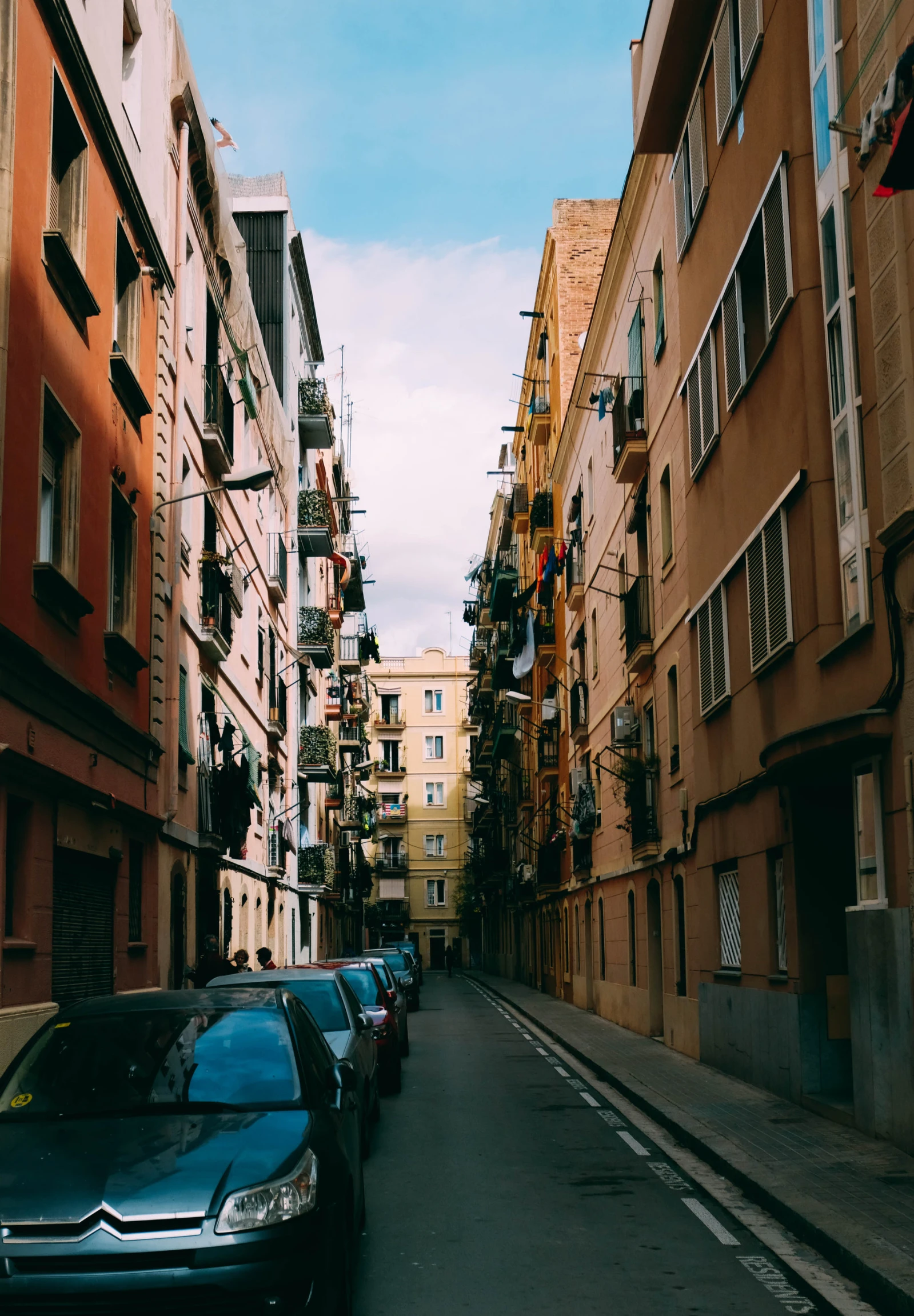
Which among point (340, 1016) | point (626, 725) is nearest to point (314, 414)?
point (626, 725)

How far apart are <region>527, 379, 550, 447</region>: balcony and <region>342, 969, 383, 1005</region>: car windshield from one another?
2687 centimetres

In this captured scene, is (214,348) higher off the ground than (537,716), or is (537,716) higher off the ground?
(214,348)

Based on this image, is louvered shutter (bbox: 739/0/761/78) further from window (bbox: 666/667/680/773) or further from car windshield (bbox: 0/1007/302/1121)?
car windshield (bbox: 0/1007/302/1121)

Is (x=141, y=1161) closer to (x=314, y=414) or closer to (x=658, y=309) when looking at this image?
(x=658, y=309)

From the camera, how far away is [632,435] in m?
24.2

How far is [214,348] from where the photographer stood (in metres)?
25.2

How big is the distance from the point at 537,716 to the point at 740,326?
103 ft

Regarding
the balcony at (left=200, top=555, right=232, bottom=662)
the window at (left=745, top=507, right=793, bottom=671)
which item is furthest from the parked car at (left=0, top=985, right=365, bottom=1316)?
the balcony at (left=200, top=555, right=232, bottom=662)

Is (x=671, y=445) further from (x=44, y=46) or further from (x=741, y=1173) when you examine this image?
(x=741, y=1173)

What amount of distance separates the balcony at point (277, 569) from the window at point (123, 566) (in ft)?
51.2

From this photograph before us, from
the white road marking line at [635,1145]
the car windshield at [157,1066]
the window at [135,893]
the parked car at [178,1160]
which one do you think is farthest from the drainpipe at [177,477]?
the car windshield at [157,1066]

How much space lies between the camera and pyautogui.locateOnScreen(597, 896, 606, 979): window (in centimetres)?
3153

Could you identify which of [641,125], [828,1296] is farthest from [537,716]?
[828,1296]

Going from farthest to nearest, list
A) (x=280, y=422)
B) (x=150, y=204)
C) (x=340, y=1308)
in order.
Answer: (x=280, y=422), (x=150, y=204), (x=340, y=1308)
